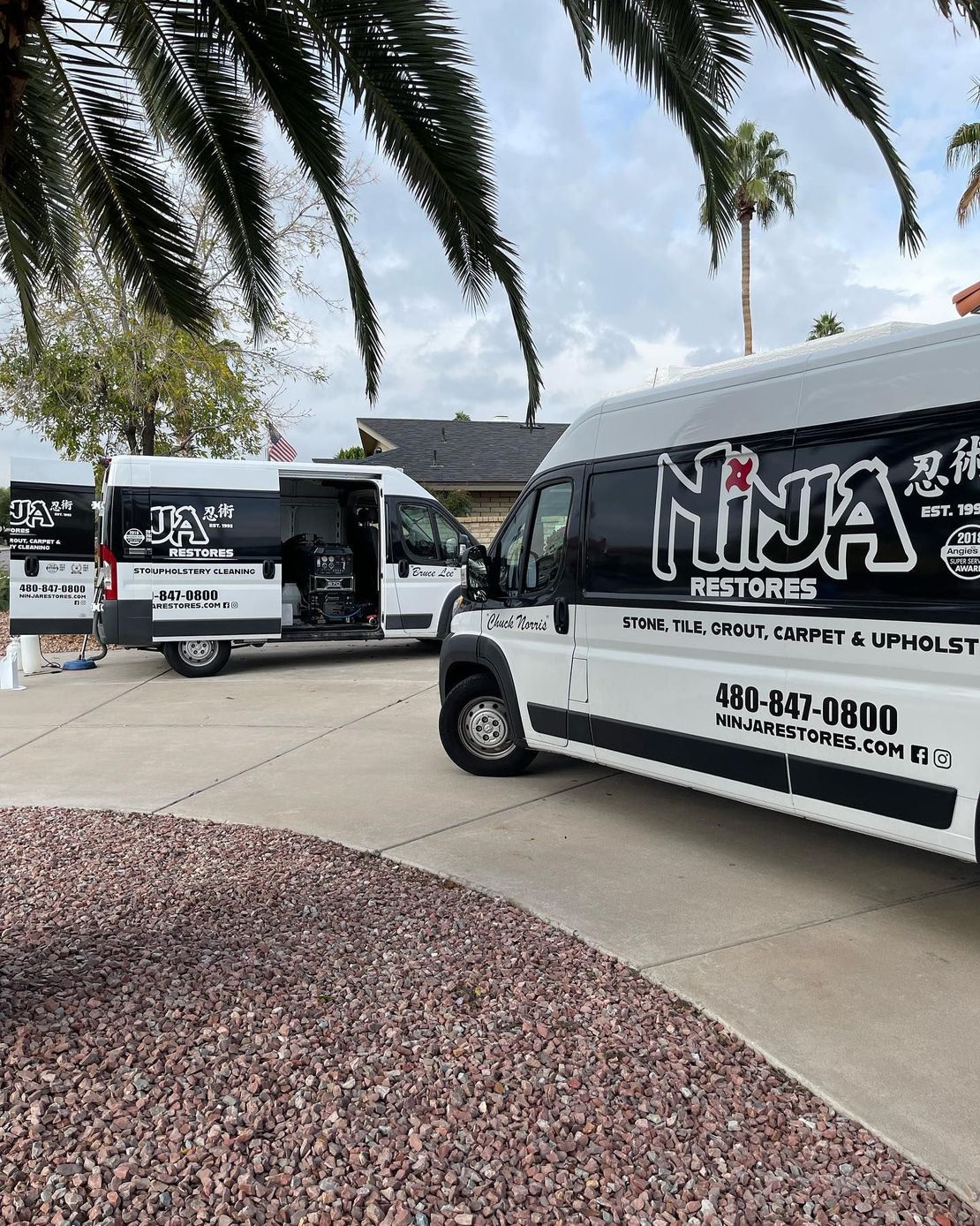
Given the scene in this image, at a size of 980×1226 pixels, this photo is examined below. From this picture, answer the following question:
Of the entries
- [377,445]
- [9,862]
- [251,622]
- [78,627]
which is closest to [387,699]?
[251,622]

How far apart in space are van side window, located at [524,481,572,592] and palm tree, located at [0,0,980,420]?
4.24ft

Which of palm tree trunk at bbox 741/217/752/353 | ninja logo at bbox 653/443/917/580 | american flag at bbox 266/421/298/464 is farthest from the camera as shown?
palm tree trunk at bbox 741/217/752/353

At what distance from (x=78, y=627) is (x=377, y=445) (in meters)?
15.4

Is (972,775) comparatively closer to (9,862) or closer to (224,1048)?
(224,1048)

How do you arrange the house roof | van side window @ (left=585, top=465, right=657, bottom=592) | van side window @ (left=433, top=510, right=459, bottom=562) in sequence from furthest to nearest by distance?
1. the house roof
2. van side window @ (left=433, top=510, right=459, bottom=562)
3. van side window @ (left=585, top=465, right=657, bottom=592)

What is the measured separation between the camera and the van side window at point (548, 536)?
19.7 feet

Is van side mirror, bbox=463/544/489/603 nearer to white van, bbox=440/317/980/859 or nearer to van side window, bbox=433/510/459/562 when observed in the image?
white van, bbox=440/317/980/859

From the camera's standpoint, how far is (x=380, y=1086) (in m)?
2.88

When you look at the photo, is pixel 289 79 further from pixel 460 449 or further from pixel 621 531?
pixel 460 449

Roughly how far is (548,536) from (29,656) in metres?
8.93

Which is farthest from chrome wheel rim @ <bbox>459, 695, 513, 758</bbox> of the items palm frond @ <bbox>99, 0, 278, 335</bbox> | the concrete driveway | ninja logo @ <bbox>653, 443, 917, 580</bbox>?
palm frond @ <bbox>99, 0, 278, 335</bbox>

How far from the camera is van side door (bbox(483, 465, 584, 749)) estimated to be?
19.4ft

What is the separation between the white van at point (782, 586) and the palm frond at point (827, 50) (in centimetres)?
94

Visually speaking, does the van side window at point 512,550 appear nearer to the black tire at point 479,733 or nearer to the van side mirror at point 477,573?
the van side mirror at point 477,573
